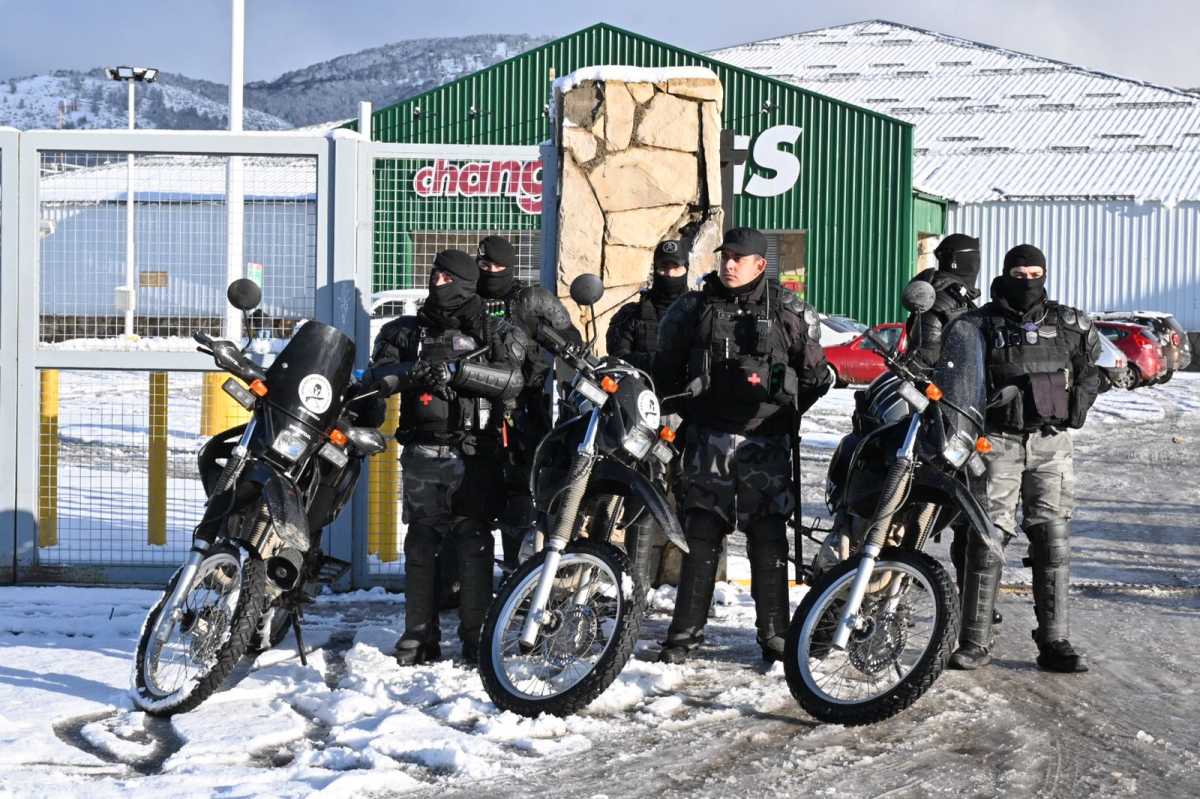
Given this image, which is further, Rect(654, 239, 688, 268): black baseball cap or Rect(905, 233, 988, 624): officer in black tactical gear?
Rect(654, 239, 688, 268): black baseball cap

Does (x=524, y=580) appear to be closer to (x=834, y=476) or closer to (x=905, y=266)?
(x=834, y=476)

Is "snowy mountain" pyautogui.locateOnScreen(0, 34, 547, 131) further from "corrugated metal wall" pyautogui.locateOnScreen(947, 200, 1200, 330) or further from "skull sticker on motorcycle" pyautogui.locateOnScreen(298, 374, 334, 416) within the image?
"skull sticker on motorcycle" pyautogui.locateOnScreen(298, 374, 334, 416)

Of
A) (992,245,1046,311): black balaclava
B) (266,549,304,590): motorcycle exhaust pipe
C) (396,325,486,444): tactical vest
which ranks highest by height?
(992,245,1046,311): black balaclava

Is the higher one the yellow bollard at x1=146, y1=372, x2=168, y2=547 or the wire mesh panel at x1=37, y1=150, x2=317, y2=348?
the wire mesh panel at x1=37, y1=150, x2=317, y2=348

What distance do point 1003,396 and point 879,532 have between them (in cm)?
90

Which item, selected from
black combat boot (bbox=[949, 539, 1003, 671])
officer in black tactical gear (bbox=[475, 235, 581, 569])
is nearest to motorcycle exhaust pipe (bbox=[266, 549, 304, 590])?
officer in black tactical gear (bbox=[475, 235, 581, 569])

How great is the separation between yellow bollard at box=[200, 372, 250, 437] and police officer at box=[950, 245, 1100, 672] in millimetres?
4923

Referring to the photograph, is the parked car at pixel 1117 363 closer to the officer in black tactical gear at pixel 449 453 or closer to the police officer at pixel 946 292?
the police officer at pixel 946 292

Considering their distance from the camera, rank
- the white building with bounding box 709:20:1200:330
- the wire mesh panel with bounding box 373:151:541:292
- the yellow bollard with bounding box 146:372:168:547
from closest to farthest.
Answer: the wire mesh panel with bounding box 373:151:541:292 < the yellow bollard with bounding box 146:372:168:547 < the white building with bounding box 709:20:1200:330

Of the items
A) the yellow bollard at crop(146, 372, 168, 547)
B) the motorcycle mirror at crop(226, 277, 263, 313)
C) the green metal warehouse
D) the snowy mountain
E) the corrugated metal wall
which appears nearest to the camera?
the motorcycle mirror at crop(226, 277, 263, 313)

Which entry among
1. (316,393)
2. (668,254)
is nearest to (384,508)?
(668,254)

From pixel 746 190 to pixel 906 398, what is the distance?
2720cm

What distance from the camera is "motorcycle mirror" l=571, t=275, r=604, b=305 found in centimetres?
539

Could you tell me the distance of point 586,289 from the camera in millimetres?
5410
